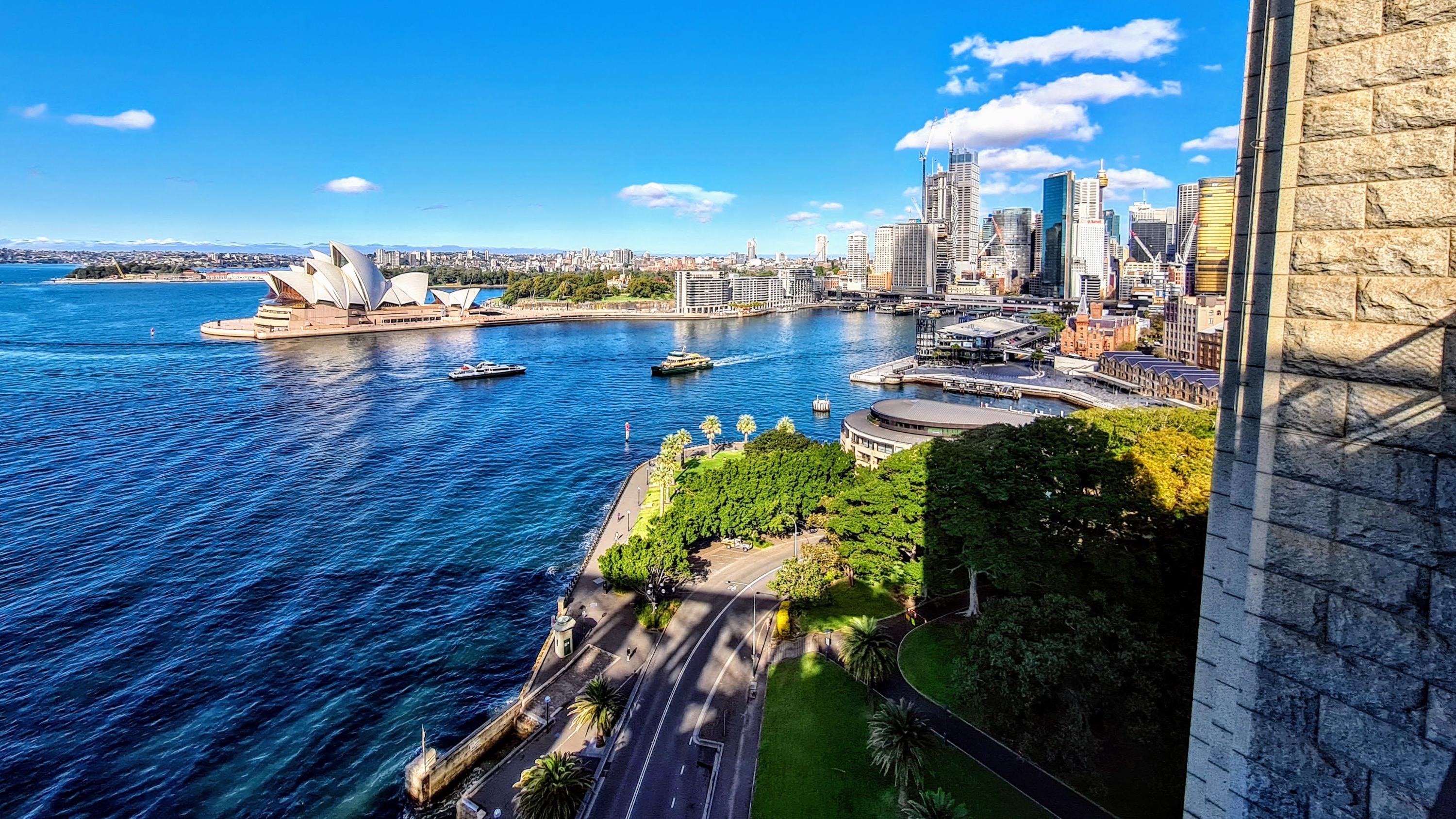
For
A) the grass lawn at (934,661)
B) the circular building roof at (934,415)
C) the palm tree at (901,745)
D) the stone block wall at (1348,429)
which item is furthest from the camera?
the circular building roof at (934,415)

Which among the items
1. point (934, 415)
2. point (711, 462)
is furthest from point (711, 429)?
point (934, 415)

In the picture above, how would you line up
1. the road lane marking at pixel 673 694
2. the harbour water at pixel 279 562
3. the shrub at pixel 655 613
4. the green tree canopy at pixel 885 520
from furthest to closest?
the green tree canopy at pixel 885 520 → the shrub at pixel 655 613 → the harbour water at pixel 279 562 → the road lane marking at pixel 673 694

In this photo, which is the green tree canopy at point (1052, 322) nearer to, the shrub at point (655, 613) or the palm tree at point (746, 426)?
the palm tree at point (746, 426)

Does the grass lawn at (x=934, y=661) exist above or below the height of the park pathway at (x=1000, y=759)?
above

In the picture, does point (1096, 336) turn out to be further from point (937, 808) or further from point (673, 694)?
point (937, 808)

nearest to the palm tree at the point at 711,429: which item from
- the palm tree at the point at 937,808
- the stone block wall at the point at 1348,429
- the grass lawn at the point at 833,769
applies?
the grass lawn at the point at 833,769

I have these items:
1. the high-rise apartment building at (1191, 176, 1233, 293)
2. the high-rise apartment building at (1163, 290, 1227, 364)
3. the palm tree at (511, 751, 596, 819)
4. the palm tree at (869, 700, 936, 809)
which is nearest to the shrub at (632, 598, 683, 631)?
the palm tree at (511, 751, 596, 819)
